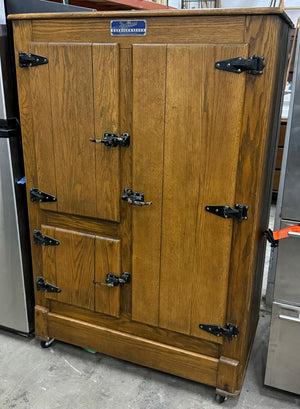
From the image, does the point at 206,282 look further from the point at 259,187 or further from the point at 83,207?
the point at 83,207

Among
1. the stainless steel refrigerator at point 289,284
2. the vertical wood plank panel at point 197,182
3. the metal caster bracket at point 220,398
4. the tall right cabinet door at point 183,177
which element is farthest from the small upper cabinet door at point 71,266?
the stainless steel refrigerator at point 289,284

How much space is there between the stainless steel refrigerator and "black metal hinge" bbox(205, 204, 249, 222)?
0.17m

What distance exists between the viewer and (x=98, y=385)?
1.83 meters

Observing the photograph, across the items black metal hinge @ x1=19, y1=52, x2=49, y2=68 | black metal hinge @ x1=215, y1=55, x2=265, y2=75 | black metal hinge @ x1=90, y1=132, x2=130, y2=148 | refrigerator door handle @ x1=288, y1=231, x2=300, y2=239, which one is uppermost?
black metal hinge @ x1=19, y1=52, x2=49, y2=68

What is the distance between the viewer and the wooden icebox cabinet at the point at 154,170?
1.39 m

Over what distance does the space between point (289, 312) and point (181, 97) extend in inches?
37.9

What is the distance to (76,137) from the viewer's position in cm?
166

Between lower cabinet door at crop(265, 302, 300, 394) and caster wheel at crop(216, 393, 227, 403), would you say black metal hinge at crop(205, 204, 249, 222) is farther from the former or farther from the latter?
caster wheel at crop(216, 393, 227, 403)

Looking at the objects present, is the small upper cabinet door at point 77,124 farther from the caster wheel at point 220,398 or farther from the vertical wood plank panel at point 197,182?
the caster wheel at point 220,398

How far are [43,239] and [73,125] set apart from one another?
22.7 inches

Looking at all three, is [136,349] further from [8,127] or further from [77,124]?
[8,127]

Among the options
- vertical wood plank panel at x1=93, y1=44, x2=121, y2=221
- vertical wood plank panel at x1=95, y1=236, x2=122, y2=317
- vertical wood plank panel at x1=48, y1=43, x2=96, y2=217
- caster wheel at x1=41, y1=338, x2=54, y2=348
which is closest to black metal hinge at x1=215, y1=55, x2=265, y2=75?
vertical wood plank panel at x1=93, y1=44, x2=121, y2=221

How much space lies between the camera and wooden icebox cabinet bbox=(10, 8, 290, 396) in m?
1.39

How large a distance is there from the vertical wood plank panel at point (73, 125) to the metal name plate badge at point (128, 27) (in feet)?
0.41
